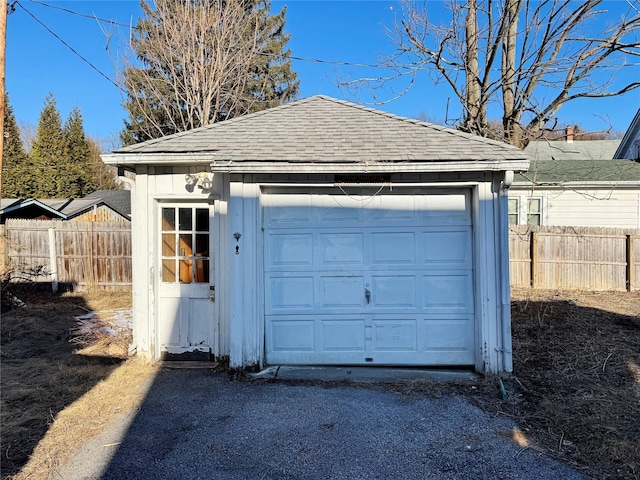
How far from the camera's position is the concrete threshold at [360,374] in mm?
4980

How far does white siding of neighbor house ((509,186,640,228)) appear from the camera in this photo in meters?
13.0

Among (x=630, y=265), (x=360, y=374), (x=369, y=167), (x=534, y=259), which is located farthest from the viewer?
(x=534, y=259)

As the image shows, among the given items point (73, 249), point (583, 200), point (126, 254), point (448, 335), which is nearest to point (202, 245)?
point (448, 335)

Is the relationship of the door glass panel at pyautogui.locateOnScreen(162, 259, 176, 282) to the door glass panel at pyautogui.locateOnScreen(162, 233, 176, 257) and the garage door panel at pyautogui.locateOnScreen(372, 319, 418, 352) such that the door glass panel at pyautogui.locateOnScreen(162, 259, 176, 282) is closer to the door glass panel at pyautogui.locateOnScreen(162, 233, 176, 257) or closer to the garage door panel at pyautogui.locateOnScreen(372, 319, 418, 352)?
the door glass panel at pyautogui.locateOnScreen(162, 233, 176, 257)

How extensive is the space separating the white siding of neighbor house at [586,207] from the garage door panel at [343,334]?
9954 millimetres

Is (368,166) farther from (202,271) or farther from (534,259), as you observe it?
(534,259)

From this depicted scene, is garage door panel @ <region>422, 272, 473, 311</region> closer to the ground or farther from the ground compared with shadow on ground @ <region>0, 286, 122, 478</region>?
farther from the ground

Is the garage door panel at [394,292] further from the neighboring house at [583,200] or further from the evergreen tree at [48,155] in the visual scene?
the evergreen tree at [48,155]

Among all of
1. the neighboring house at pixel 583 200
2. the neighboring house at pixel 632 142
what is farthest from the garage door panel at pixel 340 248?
the neighboring house at pixel 632 142

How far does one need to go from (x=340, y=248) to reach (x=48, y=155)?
28.0m

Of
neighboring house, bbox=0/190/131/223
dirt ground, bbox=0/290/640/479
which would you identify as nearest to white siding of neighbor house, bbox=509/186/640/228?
dirt ground, bbox=0/290/640/479

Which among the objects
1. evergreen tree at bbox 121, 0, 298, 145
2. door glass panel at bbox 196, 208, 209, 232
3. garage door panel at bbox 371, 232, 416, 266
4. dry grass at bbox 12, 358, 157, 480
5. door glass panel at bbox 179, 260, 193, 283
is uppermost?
evergreen tree at bbox 121, 0, 298, 145

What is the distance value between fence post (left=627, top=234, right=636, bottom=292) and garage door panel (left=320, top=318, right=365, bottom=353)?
9495 mm

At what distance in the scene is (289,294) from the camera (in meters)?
5.41
